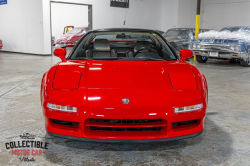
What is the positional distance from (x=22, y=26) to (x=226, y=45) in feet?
31.5

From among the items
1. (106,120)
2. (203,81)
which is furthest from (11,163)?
(203,81)

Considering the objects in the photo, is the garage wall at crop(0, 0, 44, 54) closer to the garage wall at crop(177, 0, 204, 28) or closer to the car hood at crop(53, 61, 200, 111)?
the garage wall at crop(177, 0, 204, 28)

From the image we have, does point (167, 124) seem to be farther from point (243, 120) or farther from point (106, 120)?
point (243, 120)

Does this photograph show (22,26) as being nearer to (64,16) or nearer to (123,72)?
(64,16)

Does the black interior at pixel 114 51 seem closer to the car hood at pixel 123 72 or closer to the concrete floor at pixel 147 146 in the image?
the car hood at pixel 123 72

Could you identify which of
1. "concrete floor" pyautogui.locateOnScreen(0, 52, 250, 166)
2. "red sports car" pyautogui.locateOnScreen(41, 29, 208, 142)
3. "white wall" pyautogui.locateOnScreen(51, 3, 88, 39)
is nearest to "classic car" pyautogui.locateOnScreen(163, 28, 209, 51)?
"concrete floor" pyautogui.locateOnScreen(0, 52, 250, 166)

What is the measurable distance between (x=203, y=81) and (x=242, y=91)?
2.79 metres

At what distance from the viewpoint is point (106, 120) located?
2002 mm

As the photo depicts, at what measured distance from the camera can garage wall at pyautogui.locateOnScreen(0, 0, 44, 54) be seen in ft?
38.5

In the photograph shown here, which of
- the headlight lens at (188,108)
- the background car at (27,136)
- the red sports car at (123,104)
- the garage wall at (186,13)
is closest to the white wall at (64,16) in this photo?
the garage wall at (186,13)

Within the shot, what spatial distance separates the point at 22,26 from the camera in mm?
12547

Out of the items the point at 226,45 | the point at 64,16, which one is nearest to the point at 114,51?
the point at 226,45

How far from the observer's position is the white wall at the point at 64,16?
1933 centimetres

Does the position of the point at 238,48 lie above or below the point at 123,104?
above
